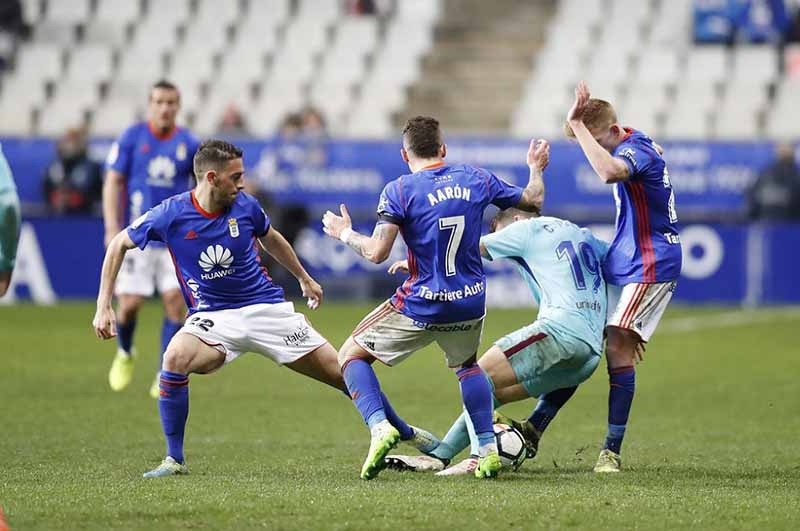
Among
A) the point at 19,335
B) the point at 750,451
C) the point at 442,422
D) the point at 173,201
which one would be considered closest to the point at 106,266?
the point at 173,201

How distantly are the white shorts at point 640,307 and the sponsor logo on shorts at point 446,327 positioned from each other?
40.0 inches

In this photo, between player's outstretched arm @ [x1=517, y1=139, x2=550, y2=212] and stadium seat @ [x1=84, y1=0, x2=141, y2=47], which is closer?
player's outstretched arm @ [x1=517, y1=139, x2=550, y2=212]

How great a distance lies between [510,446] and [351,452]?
1.17 meters

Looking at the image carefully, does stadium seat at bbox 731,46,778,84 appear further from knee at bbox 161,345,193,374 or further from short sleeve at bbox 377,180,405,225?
knee at bbox 161,345,193,374

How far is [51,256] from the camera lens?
20.3 metres

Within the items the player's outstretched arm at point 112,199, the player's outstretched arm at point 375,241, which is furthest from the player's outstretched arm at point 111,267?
the player's outstretched arm at point 112,199

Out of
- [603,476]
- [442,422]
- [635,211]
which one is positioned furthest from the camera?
[442,422]

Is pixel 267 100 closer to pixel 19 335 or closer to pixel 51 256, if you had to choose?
pixel 51 256

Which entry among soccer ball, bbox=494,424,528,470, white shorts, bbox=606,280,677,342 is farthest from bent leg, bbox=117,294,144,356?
white shorts, bbox=606,280,677,342

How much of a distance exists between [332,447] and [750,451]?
2500 mm

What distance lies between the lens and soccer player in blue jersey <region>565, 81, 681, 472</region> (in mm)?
8062

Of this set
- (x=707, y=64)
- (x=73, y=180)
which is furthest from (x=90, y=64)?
(x=707, y=64)

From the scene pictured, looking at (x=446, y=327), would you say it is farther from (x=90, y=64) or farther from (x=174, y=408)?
(x=90, y=64)

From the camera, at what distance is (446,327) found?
7.56m
